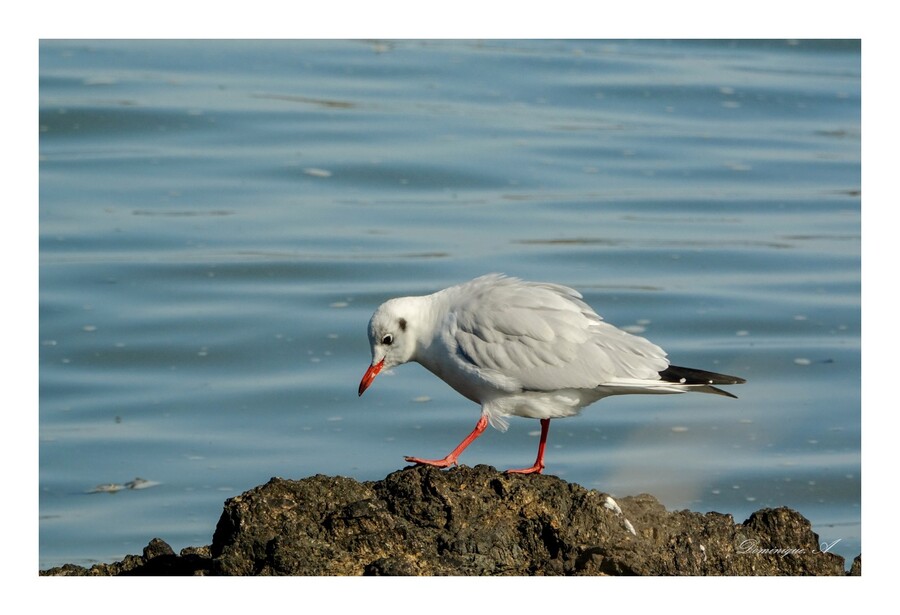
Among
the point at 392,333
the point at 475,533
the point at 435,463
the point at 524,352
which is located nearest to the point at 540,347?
the point at 524,352

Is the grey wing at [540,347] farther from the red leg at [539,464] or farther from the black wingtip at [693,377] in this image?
the red leg at [539,464]

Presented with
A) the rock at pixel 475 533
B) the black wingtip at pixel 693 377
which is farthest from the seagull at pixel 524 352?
the rock at pixel 475 533

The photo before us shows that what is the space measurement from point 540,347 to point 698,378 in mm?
768

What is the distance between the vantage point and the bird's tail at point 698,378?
6.56 m

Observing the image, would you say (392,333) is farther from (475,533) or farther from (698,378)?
(475,533)

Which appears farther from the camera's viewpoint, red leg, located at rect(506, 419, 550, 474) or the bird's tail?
the bird's tail

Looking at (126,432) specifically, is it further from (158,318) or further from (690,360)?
(690,360)

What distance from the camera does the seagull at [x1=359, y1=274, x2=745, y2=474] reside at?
667cm

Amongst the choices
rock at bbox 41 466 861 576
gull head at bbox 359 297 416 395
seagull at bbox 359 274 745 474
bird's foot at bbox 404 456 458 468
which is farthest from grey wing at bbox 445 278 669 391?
rock at bbox 41 466 861 576

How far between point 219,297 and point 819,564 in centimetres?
945

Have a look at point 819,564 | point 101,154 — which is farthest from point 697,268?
point 819,564

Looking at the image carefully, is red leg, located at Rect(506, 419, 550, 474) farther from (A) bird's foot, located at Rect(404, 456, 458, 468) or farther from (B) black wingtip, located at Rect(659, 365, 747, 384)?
(B) black wingtip, located at Rect(659, 365, 747, 384)

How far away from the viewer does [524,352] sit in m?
6.70

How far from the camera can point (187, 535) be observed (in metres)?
9.91
